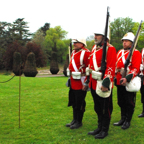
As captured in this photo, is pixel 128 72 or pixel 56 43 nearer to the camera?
pixel 128 72

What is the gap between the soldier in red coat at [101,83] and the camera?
4312mm

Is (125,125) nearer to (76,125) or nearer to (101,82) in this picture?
(76,125)

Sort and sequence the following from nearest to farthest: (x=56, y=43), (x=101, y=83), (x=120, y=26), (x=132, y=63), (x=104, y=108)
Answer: (x=101, y=83) → (x=104, y=108) → (x=132, y=63) → (x=120, y=26) → (x=56, y=43)

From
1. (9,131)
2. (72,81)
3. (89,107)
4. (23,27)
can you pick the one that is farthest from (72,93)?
(23,27)

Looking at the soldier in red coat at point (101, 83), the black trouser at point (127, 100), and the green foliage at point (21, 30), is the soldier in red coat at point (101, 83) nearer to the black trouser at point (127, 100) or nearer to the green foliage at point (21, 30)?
the black trouser at point (127, 100)

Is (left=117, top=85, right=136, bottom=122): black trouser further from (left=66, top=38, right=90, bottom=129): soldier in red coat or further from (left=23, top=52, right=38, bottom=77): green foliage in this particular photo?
(left=23, top=52, right=38, bottom=77): green foliage

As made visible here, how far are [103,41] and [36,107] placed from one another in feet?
13.2

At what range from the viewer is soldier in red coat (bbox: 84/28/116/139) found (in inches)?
170

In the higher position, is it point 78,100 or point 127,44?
point 127,44

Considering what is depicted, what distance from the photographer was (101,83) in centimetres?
436

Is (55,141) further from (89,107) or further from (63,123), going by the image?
(89,107)

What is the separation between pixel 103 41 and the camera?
4.59 meters

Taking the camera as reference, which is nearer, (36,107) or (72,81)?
(72,81)

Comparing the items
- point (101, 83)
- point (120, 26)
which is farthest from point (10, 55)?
point (101, 83)
